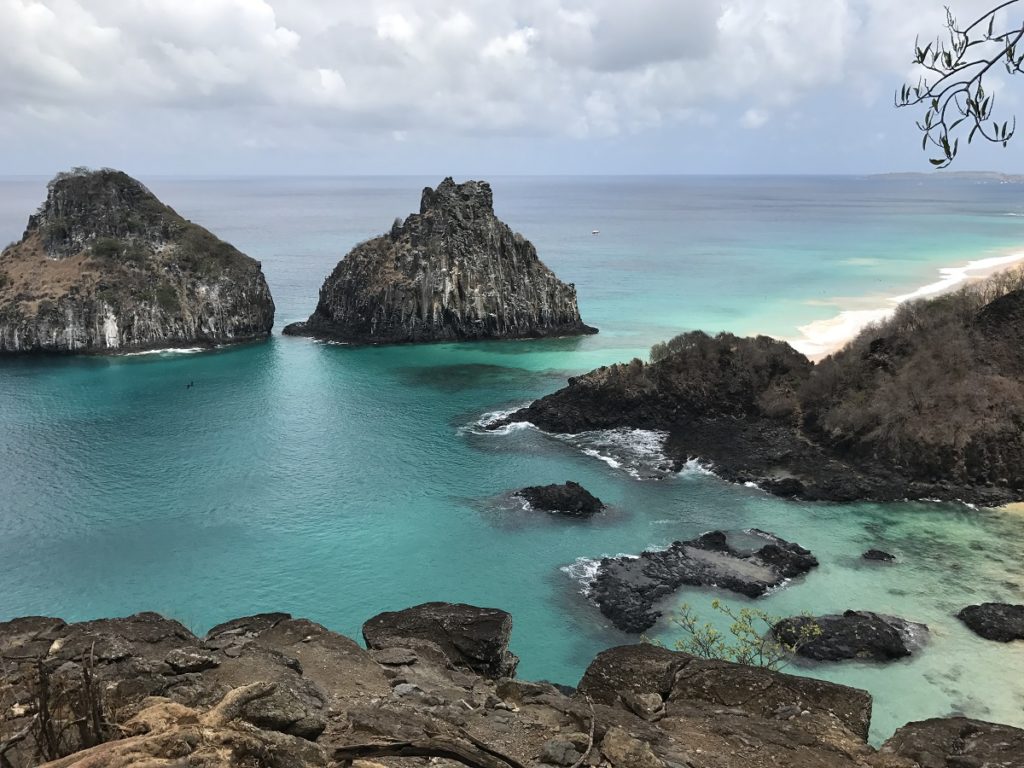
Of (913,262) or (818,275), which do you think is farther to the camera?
(913,262)

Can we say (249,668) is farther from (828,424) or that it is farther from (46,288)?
(46,288)

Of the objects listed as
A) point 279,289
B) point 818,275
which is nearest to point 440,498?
point 279,289

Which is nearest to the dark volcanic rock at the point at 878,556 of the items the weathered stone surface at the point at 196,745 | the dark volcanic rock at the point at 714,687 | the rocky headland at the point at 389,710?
the dark volcanic rock at the point at 714,687

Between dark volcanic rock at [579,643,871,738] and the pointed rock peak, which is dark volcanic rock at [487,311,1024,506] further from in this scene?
the pointed rock peak

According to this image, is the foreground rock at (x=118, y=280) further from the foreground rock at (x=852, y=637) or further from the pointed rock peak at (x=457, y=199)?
the foreground rock at (x=852, y=637)

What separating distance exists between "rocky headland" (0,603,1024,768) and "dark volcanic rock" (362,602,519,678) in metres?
0.07

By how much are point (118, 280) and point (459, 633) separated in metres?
89.0

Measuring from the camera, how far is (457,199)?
96.2 m

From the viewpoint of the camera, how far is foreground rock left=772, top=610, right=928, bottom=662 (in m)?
30.2

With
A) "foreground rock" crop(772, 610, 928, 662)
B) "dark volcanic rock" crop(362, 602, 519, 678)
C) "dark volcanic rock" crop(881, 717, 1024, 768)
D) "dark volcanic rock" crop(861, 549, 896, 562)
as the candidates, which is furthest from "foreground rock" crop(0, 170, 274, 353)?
"dark volcanic rock" crop(881, 717, 1024, 768)

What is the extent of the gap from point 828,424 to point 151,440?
1966 inches

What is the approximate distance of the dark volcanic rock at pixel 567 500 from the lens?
43750 millimetres

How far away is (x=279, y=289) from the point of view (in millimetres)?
125688

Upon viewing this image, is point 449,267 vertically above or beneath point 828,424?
above
